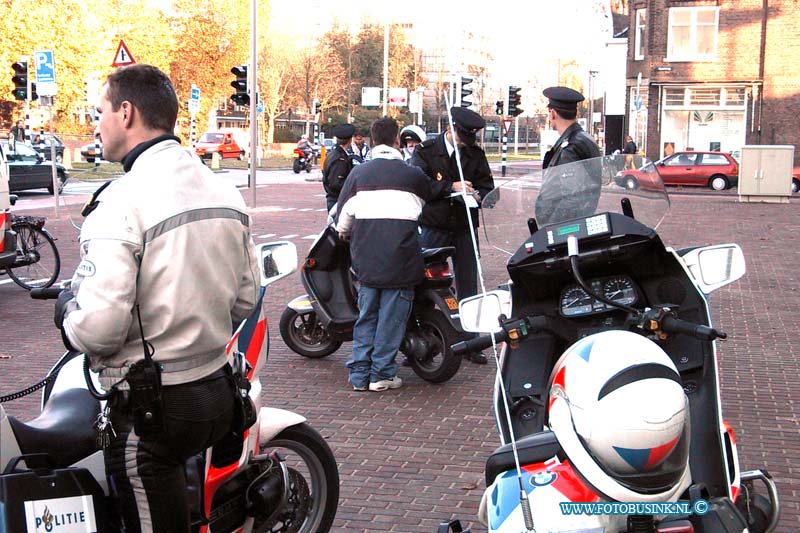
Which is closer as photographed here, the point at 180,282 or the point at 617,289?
the point at 180,282

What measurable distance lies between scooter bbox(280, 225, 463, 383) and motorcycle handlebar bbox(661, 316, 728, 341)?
368 cm

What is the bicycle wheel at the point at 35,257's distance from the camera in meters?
11.5

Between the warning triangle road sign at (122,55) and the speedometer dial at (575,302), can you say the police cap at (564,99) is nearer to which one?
the speedometer dial at (575,302)

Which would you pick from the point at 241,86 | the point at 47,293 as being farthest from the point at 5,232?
the point at 241,86

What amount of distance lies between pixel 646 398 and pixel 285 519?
188 cm

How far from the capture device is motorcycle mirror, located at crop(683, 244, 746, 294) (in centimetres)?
365

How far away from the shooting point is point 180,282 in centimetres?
300

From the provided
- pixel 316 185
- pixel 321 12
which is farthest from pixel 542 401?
pixel 321 12

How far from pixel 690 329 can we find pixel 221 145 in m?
56.2

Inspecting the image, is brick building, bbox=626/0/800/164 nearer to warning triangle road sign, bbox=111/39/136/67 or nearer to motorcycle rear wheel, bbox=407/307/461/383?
warning triangle road sign, bbox=111/39/136/67

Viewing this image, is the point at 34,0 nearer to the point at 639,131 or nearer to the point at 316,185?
the point at 316,185

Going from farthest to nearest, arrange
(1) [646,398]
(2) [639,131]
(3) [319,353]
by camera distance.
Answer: (2) [639,131]
(3) [319,353]
(1) [646,398]

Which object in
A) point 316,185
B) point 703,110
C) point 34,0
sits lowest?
point 316,185

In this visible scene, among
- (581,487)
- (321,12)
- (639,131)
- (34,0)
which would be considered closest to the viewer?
(581,487)
